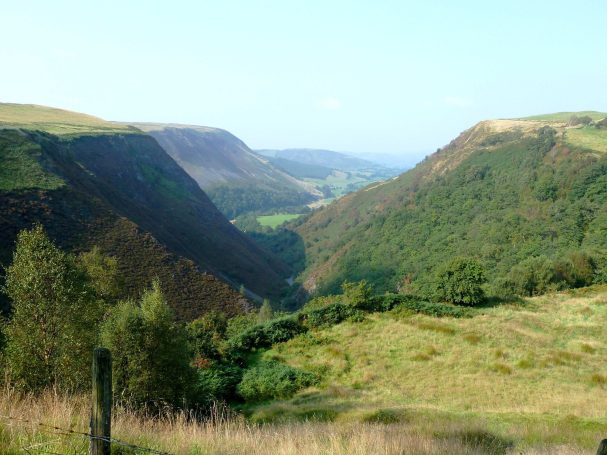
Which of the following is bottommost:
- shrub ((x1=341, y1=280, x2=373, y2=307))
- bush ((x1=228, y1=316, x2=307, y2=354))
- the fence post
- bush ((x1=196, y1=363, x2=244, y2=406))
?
bush ((x1=196, y1=363, x2=244, y2=406))

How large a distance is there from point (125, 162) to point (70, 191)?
159ft

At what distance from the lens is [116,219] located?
66.8 metres

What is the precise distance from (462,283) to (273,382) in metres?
19.1

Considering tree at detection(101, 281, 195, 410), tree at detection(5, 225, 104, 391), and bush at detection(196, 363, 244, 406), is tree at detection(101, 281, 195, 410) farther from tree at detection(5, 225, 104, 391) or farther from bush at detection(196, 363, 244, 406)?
bush at detection(196, 363, 244, 406)

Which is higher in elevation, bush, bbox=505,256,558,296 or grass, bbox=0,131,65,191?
grass, bbox=0,131,65,191

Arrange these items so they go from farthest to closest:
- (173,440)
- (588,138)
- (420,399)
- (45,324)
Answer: (588,138) → (420,399) → (45,324) → (173,440)

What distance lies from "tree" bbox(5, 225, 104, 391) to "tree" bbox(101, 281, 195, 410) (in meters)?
1.22

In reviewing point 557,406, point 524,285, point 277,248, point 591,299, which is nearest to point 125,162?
point 277,248

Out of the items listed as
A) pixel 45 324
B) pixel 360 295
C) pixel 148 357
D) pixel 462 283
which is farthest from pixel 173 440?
pixel 462 283

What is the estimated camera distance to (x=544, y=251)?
3093 inches

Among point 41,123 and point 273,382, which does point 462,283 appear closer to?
point 273,382

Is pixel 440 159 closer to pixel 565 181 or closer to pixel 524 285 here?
pixel 565 181

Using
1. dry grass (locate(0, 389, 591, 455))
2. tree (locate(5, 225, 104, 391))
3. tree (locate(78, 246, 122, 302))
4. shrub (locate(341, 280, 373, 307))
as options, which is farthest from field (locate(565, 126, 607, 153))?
dry grass (locate(0, 389, 591, 455))

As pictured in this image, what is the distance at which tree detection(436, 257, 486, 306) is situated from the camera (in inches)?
1454
